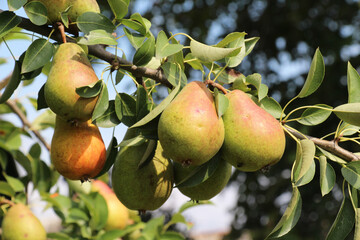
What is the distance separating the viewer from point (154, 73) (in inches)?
44.6

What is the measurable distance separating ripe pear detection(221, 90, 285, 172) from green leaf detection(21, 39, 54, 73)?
44cm

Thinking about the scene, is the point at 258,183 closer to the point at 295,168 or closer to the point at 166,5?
the point at 166,5

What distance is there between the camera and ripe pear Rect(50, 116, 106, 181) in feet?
3.57

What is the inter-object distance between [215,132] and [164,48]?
246 millimetres

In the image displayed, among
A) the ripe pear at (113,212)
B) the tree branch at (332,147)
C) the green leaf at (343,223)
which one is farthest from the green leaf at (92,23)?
the ripe pear at (113,212)

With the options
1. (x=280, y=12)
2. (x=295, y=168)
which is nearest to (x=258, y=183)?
(x=280, y=12)

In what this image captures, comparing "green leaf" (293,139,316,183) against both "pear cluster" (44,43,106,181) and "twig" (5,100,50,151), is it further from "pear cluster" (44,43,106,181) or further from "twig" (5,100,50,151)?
"twig" (5,100,50,151)

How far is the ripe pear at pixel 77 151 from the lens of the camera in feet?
3.57

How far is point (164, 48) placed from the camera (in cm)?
106

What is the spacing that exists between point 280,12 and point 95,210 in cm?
323

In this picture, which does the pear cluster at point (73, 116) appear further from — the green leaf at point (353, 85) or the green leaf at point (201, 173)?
the green leaf at point (353, 85)

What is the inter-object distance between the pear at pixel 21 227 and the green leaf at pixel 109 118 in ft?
3.24

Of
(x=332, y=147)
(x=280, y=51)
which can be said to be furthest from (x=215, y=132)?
(x=280, y=51)

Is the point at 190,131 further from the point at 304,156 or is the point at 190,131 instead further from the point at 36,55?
the point at 36,55
